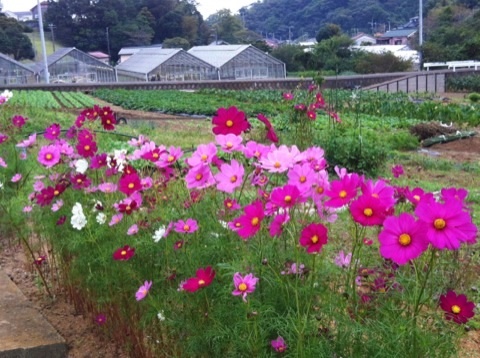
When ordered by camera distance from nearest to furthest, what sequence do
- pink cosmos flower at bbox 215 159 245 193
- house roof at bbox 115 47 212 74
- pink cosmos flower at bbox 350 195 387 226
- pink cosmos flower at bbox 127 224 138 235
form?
pink cosmos flower at bbox 350 195 387 226, pink cosmos flower at bbox 215 159 245 193, pink cosmos flower at bbox 127 224 138 235, house roof at bbox 115 47 212 74

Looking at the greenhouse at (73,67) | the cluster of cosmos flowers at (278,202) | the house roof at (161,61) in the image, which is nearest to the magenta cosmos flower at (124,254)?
the cluster of cosmos flowers at (278,202)

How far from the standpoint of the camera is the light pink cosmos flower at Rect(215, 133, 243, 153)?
67.4 inches

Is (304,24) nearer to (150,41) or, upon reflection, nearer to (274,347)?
(150,41)

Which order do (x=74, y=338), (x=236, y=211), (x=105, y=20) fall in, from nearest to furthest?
(x=236, y=211)
(x=74, y=338)
(x=105, y=20)

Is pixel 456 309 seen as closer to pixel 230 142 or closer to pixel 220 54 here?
pixel 230 142

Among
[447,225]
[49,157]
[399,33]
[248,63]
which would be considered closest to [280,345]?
[447,225]

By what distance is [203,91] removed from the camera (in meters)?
25.0

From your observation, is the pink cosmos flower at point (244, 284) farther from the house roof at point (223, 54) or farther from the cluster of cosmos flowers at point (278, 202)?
the house roof at point (223, 54)

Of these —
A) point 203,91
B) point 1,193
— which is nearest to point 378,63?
point 203,91

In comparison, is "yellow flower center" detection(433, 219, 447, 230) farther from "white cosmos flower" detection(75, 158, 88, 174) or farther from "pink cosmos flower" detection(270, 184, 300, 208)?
"white cosmos flower" detection(75, 158, 88, 174)

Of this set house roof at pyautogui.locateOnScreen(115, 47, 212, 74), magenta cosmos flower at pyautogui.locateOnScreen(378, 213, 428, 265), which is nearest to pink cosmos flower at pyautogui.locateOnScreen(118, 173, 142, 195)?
magenta cosmos flower at pyautogui.locateOnScreen(378, 213, 428, 265)

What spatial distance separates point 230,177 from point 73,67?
36030mm

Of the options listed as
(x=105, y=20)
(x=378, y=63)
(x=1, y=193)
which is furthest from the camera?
(x=105, y=20)

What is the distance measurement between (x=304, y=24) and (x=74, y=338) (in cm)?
8838
